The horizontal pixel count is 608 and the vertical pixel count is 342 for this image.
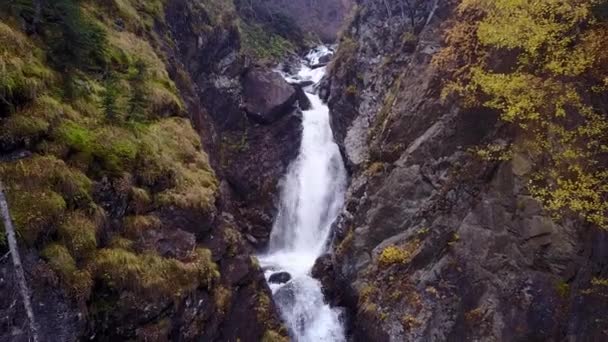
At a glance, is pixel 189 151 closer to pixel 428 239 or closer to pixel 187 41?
pixel 428 239

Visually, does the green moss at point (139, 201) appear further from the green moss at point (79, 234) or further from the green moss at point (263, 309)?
the green moss at point (263, 309)

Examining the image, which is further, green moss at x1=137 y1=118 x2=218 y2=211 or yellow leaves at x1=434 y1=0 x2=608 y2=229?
green moss at x1=137 y1=118 x2=218 y2=211

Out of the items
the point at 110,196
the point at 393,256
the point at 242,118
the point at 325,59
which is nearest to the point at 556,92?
the point at 393,256

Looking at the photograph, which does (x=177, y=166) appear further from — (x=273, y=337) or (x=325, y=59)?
(x=325, y=59)

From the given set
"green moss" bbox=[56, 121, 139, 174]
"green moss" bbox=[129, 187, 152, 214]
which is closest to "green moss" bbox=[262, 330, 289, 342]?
"green moss" bbox=[129, 187, 152, 214]

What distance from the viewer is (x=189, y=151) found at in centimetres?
1303

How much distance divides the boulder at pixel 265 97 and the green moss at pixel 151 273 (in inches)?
561

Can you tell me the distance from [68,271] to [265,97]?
1757 cm

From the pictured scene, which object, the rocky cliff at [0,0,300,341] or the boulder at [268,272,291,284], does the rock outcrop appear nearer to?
the boulder at [268,272,291,284]

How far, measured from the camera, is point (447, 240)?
13039 mm

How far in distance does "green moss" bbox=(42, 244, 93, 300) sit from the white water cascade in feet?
25.5

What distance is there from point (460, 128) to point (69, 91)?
1056 centimetres

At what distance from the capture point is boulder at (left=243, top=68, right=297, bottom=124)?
79.9 ft

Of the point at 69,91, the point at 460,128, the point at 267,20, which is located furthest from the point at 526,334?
the point at 267,20
